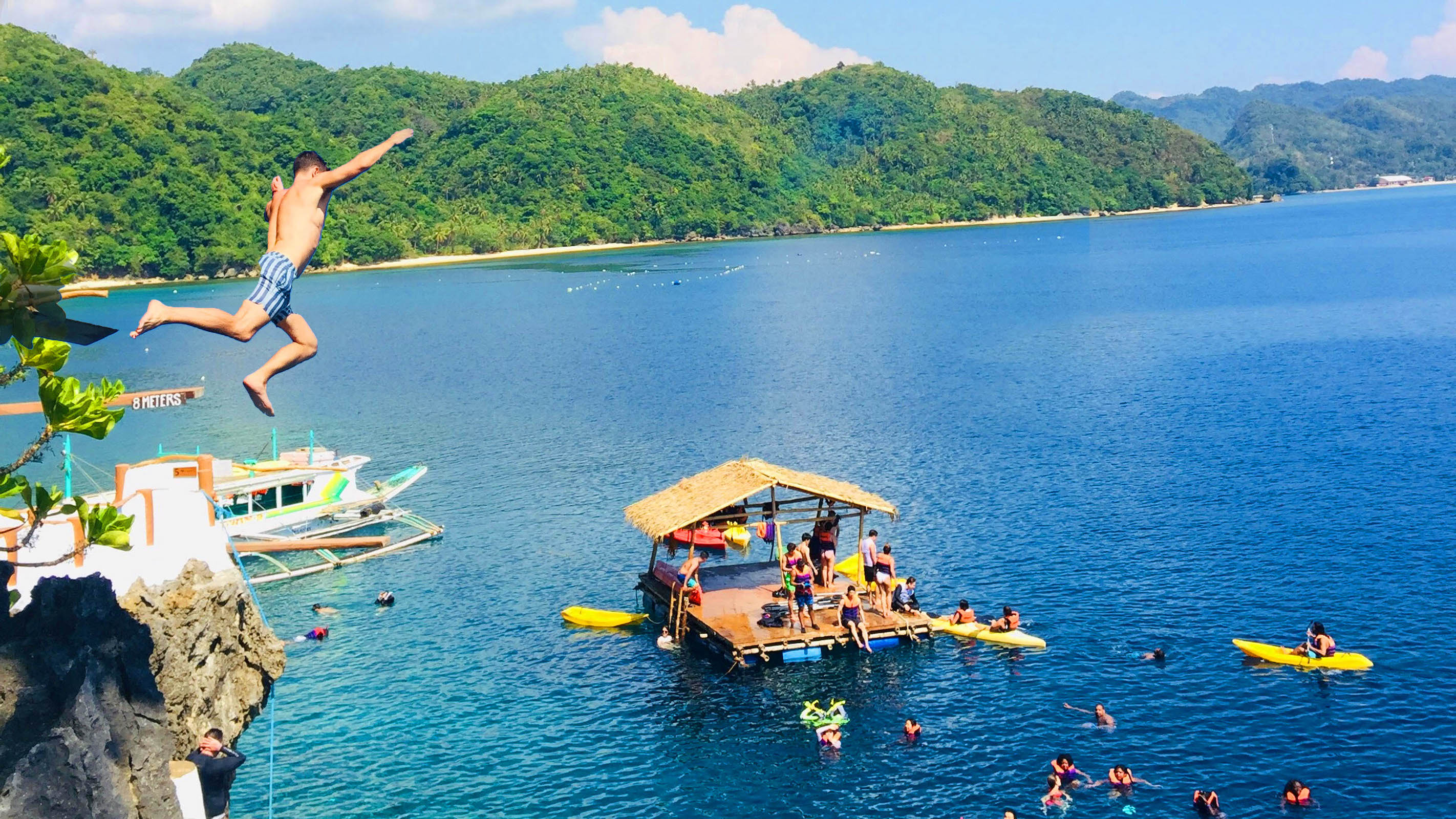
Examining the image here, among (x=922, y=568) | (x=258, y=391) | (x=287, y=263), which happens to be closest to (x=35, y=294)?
(x=258, y=391)

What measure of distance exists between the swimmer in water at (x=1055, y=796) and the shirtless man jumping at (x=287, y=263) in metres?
19.1

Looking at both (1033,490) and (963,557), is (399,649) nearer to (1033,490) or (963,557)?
(963,557)

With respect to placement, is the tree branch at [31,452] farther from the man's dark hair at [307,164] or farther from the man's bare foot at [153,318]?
the man's dark hair at [307,164]

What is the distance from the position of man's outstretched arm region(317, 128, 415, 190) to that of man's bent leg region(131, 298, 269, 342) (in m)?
1.37

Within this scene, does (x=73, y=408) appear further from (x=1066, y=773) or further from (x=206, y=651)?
(x=1066, y=773)

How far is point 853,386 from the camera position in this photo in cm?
7988

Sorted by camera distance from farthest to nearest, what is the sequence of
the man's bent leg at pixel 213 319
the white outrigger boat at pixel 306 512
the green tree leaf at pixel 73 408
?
the white outrigger boat at pixel 306 512 < the green tree leaf at pixel 73 408 < the man's bent leg at pixel 213 319

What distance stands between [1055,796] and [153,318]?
20.9 meters

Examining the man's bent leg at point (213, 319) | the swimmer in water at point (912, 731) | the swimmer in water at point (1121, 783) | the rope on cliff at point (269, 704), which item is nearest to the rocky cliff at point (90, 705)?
the rope on cliff at point (269, 704)

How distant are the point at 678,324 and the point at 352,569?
77.2 meters

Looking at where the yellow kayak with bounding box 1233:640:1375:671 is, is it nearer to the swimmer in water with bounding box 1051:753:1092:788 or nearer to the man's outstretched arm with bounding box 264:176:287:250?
the swimmer in water with bounding box 1051:753:1092:788

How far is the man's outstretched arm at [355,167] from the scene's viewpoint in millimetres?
11969

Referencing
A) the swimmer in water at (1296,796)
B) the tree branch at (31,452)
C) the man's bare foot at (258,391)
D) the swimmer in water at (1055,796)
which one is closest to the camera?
the man's bare foot at (258,391)

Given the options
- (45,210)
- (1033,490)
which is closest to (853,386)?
(1033,490)
